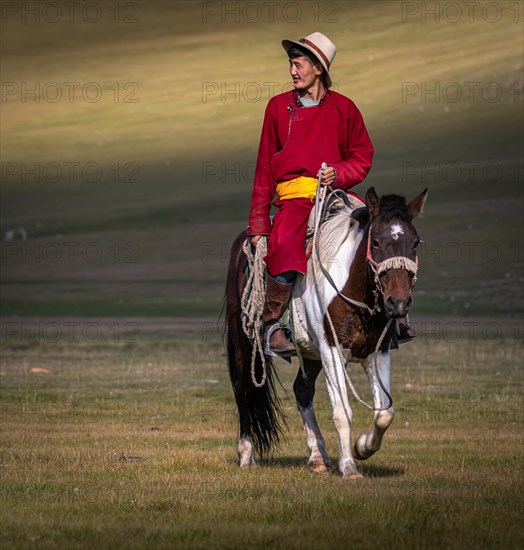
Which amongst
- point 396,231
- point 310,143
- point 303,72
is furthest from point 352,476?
point 303,72

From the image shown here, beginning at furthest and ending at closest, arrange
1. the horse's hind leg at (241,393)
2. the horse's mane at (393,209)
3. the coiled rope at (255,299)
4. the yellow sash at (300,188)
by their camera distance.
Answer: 1. the horse's hind leg at (241,393)
2. the coiled rope at (255,299)
3. the yellow sash at (300,188)
4. the horse's mane at (393,209)

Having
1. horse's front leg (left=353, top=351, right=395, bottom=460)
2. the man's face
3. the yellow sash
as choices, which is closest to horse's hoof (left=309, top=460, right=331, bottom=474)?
horse's front leg (left=353, top=351, right=395, bottom=460)

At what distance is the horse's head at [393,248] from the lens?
9.16 m

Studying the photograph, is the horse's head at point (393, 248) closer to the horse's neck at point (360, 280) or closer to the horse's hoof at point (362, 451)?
the horse's neck at point (360, 280)

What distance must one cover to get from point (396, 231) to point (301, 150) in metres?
1.57

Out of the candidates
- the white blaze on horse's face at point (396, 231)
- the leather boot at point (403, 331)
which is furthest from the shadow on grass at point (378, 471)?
the white blaze on horse's face at point (396, 231)

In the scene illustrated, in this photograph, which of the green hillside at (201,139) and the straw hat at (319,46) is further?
the green hillside at (201,139)

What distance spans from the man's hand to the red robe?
49 millimetres

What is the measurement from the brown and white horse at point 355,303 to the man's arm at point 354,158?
0.27 metres

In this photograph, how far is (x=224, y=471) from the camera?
10.8 metres

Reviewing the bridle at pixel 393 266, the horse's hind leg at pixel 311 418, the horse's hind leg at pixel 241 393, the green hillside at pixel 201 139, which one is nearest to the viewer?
the bridle at pixel 393 266

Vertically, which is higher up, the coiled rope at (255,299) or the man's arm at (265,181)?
the man's arm at (265,181)

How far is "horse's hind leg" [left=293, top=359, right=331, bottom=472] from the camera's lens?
421 inches

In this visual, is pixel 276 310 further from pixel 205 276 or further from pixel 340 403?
pixel 205 276
